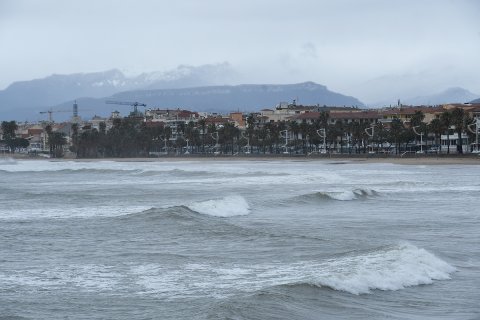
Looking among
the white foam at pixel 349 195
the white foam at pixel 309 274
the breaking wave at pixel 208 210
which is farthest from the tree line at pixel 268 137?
the white foam at pixel 309 274

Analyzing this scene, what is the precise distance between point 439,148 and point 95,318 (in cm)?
9969

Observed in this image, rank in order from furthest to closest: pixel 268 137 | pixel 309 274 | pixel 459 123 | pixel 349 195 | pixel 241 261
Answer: pixel 268 137, pixel 459 123, pixel 349 195, pixel 241 261, pixel 309 274

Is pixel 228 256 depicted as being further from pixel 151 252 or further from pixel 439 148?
pixel 439 148

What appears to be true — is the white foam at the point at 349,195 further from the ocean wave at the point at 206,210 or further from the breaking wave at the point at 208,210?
the breaking wave at the point at 208,210

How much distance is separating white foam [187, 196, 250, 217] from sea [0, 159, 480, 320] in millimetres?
81

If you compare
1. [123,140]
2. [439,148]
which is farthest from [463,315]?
[123,140]

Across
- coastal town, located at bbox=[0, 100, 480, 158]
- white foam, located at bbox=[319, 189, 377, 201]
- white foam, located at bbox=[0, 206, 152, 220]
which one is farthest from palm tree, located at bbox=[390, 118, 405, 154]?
white foam, located at bbox=[0, 206, 152, 220]

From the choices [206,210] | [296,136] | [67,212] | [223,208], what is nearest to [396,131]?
[296,136]

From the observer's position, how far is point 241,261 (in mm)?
16859

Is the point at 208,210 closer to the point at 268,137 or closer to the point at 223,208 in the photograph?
the point at 223,208

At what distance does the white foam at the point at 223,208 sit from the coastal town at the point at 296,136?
6760cm

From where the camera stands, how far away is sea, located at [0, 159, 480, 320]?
12797 millimetres

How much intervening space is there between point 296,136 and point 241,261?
371 feet

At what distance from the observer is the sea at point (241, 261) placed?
12797 mm
